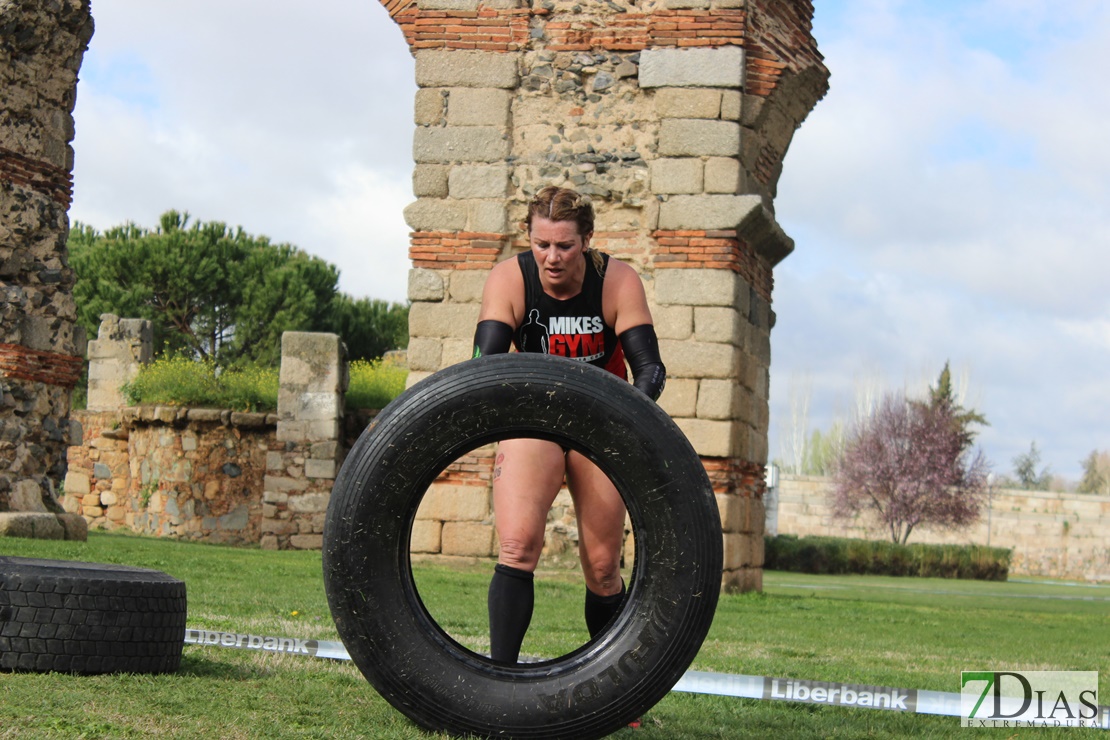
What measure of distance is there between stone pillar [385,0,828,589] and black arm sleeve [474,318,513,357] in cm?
732

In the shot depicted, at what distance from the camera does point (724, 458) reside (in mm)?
10984

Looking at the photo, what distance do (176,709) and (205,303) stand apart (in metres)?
35.0

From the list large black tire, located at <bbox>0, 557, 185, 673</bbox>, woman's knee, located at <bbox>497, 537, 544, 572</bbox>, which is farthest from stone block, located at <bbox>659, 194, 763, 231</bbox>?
large black tire, located at <bbox>0, 557, 185, 673</bbox>

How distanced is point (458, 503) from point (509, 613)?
7700 mm

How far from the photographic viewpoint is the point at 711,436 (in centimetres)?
1103

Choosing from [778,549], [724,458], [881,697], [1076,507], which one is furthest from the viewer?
[1076,507]

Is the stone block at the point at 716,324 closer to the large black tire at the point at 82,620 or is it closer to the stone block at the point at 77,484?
the large black tire at the point at 82,620

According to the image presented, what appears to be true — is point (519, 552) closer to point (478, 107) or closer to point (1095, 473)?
point (478, 107)

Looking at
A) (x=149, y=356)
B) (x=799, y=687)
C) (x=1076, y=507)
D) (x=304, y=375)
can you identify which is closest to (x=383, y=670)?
(x=799, y=687)

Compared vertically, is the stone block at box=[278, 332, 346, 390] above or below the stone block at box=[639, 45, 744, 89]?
below

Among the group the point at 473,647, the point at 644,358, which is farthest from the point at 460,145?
the point at 644,358

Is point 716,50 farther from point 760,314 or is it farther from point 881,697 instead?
point 881,697

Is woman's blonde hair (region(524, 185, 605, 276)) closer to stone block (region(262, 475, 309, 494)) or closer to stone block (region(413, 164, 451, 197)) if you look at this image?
stone block (region(413, 164, 451, 197))

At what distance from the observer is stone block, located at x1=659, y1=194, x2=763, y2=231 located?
11.0m
